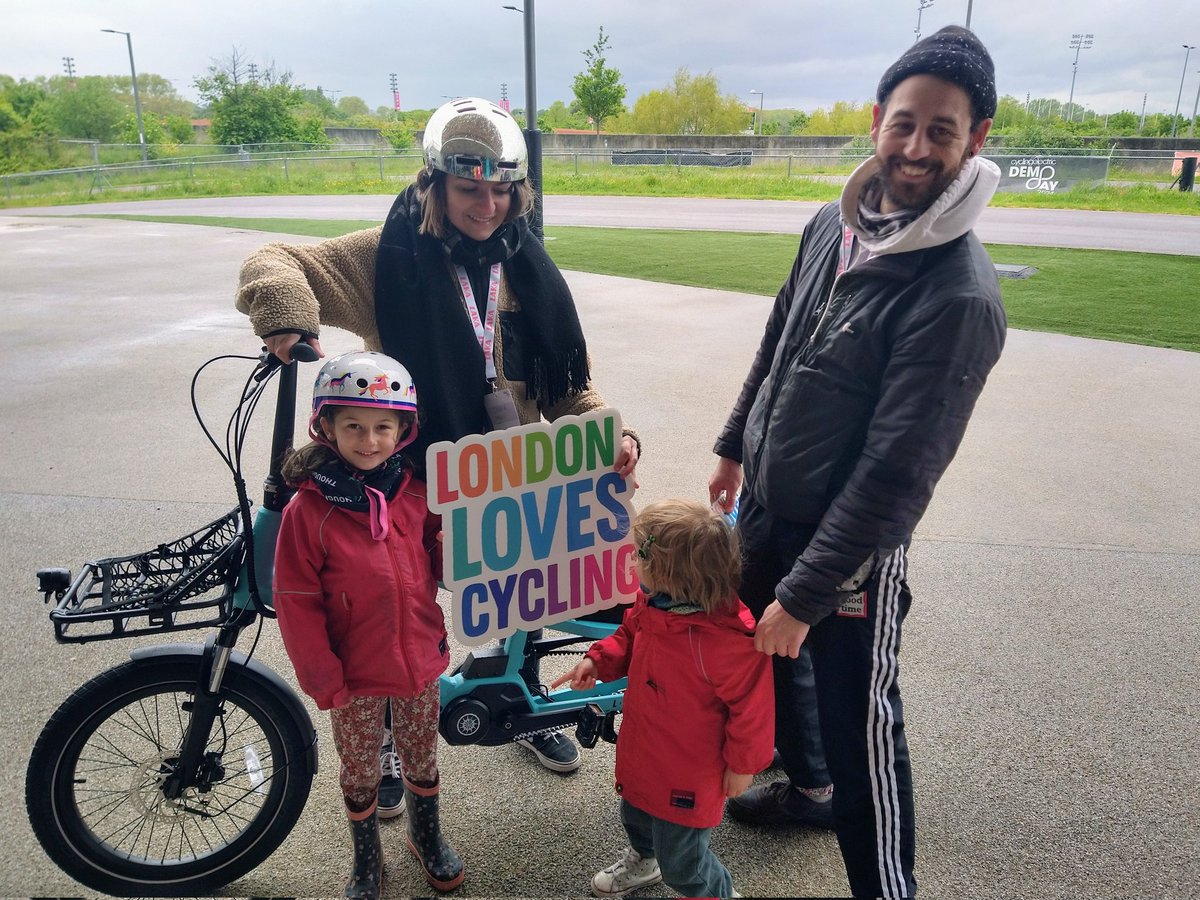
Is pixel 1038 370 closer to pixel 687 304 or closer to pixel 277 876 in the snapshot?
pixel 687 304

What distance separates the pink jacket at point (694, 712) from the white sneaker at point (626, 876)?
32 cm

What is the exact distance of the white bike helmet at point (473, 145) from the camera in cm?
203

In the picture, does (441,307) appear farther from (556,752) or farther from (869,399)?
(556,752)

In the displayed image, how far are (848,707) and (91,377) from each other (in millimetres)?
6709

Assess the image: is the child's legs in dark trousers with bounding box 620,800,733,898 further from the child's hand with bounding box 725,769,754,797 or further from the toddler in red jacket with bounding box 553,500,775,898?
the child's hand with bounding box 725,769,754,797

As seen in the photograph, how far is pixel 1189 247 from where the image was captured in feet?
44.8

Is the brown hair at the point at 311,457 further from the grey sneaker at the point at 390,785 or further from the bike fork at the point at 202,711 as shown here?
the grey sneaker at the point at 390,785

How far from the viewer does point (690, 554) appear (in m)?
1.90

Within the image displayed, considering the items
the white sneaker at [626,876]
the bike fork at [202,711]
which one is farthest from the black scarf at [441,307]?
the white sneaker at [626,876]

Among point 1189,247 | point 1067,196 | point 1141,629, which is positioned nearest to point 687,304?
point 1141,629

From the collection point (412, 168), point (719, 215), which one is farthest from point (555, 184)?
point (719, 215)

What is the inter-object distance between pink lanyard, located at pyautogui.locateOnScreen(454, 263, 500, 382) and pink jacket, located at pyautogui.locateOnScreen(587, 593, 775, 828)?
0.75m

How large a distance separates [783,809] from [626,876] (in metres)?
0.55

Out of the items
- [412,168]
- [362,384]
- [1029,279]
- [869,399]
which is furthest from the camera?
[412,168]
